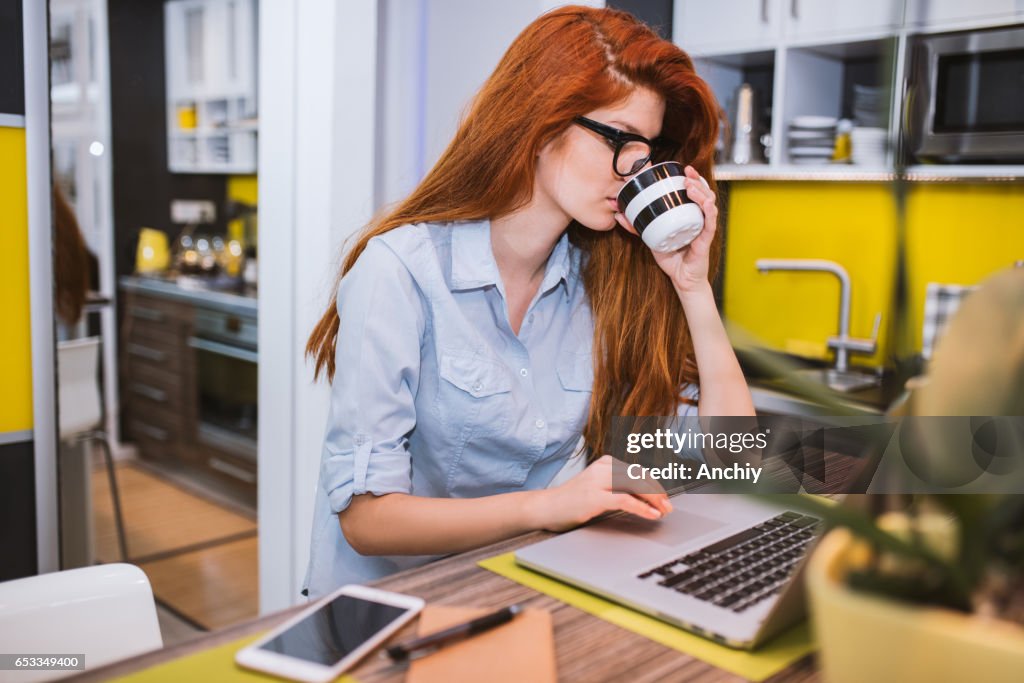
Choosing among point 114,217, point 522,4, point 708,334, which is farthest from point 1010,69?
point 114,217

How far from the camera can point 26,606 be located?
996 millimetres

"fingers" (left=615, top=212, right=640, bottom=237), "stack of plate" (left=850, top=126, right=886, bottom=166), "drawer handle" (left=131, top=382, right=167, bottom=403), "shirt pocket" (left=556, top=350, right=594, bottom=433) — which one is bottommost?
"drawer handle" (left=131, top=382, right=167, bottom=403)

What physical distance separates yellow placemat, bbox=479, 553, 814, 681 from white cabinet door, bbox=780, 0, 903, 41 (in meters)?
2.18

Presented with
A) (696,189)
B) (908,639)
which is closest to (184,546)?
(696,189)

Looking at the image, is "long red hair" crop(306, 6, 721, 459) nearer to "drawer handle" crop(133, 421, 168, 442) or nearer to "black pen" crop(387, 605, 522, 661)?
"black pen" crop(387, 605, 522, 661)

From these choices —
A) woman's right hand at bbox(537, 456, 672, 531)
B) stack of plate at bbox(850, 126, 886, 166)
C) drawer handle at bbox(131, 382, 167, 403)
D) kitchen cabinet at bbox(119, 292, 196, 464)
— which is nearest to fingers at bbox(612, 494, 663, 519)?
woman's right hand at bbox(537, 456, 672, 531)

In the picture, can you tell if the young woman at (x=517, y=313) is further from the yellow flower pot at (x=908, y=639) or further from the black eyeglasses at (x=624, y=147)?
the yellow flower pot at (x=908, y=639)

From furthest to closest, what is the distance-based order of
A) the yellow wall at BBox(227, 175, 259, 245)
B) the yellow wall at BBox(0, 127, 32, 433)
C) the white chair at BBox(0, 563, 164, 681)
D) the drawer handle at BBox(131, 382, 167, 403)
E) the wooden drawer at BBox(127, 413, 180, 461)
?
1. the yellow wall at BBox(227, 175, 259, 245)
2. the drawer handle at BBox(131, 382, 167, 403)
3. the wooden drawer at BBox(127, 413, 180, 461)
4. the yellow wall at BBox(0, 127, 32, 433)
5. the white chair at BBox(0, 563, 164, 681)

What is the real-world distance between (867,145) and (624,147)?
4.96 feet

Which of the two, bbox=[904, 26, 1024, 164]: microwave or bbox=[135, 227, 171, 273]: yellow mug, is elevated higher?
bbox=[904, 26, 1024, 164]: microwave

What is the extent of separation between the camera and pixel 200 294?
3.65 meters

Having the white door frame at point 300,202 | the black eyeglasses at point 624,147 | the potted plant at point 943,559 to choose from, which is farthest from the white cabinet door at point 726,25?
the potted plant at point 943,559

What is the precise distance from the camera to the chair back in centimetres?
207

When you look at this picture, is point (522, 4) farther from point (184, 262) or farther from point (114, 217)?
point (184, 262)
